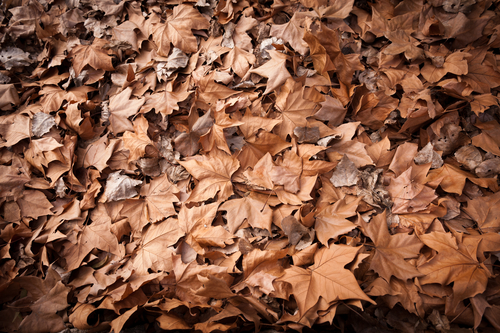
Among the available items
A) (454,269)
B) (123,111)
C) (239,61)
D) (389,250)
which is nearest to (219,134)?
(239,61)

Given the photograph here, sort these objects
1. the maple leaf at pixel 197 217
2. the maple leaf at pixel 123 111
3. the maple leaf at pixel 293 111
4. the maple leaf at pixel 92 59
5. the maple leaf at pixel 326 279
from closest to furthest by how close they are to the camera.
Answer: the maple leaf at pixel 326 279, the maple leaf at pixel 197 217, the maple leaf at pixel 293 111, the maple leaf at pixel 123 111, the maple leaf at pixel 92 59

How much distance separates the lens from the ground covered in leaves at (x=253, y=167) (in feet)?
4.23

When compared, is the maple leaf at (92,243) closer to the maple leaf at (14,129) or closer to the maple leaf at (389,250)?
the maple leaf at (14,129)

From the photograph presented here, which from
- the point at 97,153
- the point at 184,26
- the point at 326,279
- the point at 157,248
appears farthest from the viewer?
the point at 184,26

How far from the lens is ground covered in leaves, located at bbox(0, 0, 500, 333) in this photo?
4.23ft

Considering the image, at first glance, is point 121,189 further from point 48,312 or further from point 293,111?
point 293,111

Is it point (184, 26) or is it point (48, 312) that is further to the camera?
point (184, 26)

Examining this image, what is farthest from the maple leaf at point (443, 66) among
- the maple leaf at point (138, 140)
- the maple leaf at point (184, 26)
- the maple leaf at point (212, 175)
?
the maple leaf at point (138, 140)

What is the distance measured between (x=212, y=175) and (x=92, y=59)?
3.80 feet

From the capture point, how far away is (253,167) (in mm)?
1527

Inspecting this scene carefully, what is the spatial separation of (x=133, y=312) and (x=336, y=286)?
0.92 meters

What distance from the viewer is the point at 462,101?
1556 mm

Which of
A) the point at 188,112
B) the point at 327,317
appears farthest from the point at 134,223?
the point at 327,317

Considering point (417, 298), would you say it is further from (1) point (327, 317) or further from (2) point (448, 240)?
(1) point (327, 317)
